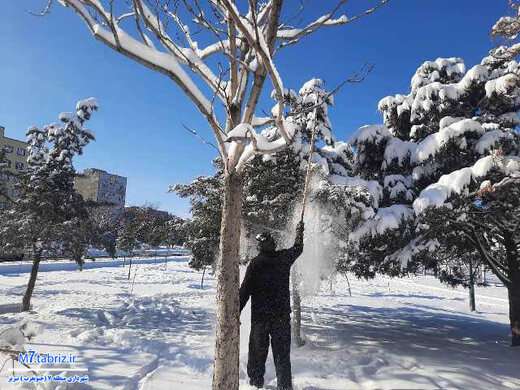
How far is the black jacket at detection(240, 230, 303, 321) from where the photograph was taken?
3.84 m

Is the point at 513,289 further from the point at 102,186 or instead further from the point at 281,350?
the point at 102,186

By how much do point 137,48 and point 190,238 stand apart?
8.27 m

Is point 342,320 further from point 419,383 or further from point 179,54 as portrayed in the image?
point 179,54

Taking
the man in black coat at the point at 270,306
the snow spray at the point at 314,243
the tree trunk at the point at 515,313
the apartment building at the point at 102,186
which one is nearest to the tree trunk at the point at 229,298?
the man in black coat at the point at 270,306

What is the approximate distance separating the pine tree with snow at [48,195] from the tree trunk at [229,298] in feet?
38.2

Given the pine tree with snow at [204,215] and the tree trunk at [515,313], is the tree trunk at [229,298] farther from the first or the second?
the tree trunk at [515,313]

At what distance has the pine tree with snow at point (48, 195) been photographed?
12.5 metres

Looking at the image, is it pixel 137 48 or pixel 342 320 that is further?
pixel 342 320

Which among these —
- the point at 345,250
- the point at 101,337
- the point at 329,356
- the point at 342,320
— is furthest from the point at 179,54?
the point at 342,320

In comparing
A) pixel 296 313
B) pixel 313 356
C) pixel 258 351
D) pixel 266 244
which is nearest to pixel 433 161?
pixel 296 313

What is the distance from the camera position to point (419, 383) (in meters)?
4.38

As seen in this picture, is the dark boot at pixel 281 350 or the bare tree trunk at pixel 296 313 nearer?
the dark boot at pixel 281 350

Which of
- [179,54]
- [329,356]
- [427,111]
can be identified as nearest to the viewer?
[179,54]

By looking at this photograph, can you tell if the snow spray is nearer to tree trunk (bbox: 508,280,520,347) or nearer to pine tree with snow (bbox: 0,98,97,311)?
tree trunk (bbox: 508,280,520,347)
